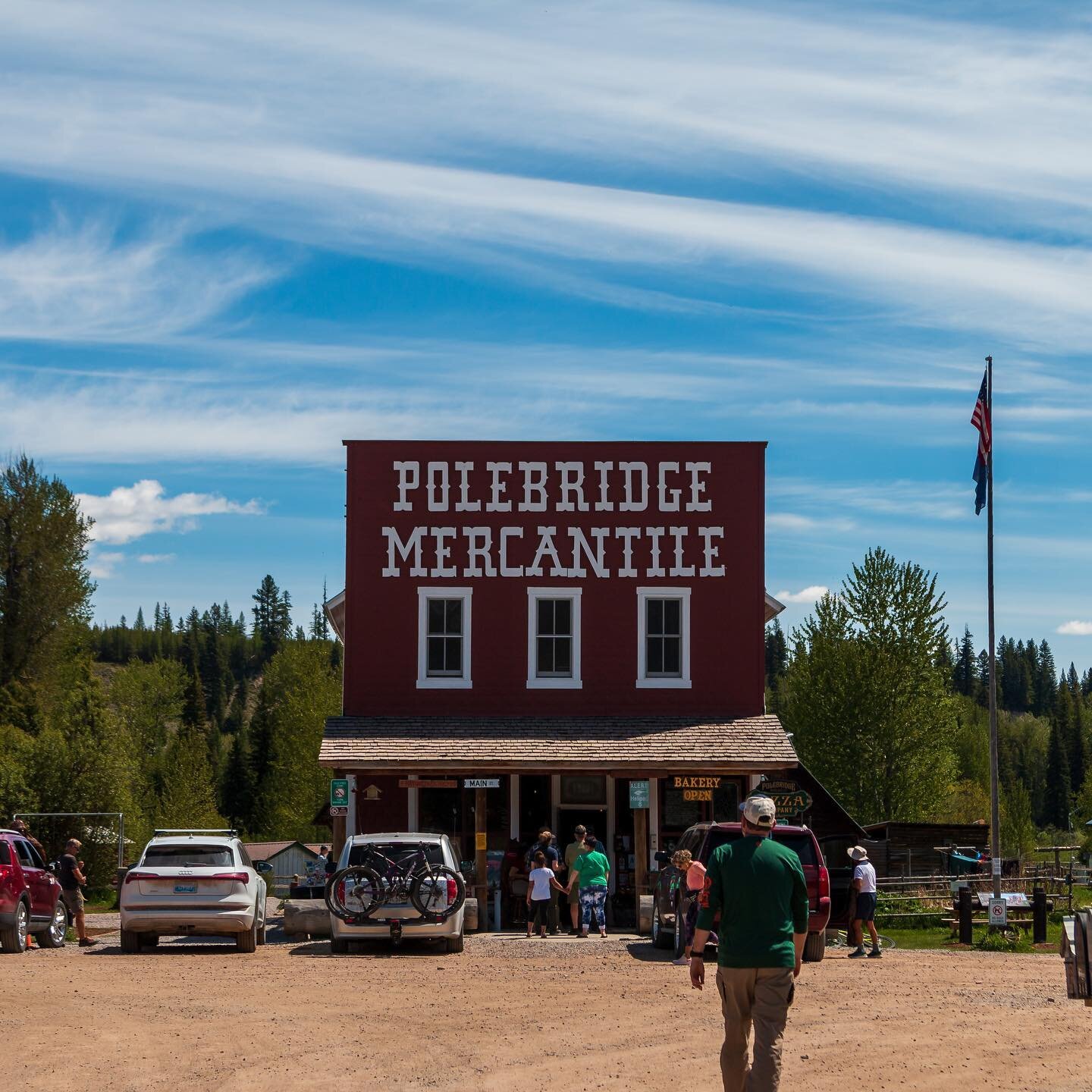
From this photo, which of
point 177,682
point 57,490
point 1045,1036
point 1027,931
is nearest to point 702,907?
point 1045,1036

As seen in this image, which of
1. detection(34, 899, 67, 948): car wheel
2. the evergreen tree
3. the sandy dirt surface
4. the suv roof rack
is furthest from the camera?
the evergreen tree

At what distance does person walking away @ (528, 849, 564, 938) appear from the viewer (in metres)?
25.4

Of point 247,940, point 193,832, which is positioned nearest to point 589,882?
point 247,940

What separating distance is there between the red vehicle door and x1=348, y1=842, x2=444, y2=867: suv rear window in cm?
478

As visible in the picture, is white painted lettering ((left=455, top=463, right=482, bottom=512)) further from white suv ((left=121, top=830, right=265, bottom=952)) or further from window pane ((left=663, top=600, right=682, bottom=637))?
white suv ((left=121, top=830, right=265, bottom=952))

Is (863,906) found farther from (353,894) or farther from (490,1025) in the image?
(490,1025)

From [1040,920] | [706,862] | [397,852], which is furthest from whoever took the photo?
[1040,920]

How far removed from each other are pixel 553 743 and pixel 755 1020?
20.2 meters

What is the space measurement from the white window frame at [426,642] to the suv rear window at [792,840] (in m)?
12.9

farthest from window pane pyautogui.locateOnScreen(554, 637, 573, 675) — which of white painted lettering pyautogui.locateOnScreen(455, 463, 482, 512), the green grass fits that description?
the green grass

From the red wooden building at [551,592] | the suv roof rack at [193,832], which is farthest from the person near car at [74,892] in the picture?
the red wooden building at [551,592]

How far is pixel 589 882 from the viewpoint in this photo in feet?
83.6

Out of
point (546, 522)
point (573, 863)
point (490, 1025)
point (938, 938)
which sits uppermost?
point (546, 522)

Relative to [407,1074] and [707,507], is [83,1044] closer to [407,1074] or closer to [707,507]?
[407,1074]
